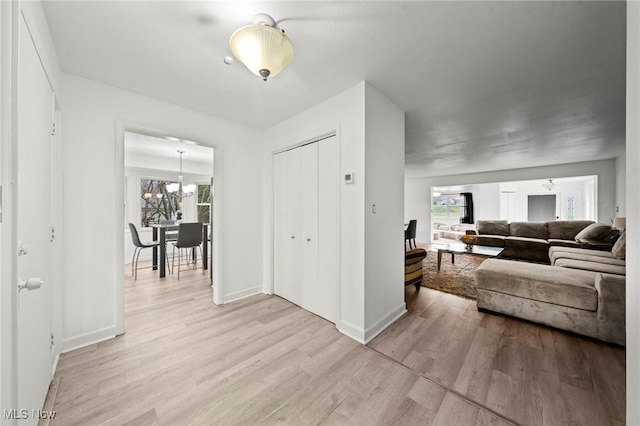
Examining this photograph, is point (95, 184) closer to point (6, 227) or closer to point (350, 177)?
point (6, 227)

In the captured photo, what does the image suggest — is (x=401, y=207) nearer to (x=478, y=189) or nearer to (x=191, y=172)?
(x=191, y=172)

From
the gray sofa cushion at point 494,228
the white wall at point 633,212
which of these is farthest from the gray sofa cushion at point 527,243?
the white wall at point 633,212

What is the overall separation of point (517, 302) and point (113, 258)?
414 centimetres

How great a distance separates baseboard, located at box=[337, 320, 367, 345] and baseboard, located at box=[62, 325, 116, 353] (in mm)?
2142

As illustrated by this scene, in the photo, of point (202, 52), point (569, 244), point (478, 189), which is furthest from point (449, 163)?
point (202, 52)

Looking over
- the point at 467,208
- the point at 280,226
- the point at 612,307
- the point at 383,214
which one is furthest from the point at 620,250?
the point at 467,208

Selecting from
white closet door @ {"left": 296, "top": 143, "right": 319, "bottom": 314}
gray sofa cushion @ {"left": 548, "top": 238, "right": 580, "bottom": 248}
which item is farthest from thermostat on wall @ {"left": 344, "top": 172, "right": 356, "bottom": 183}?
gray sofa cushion @ {"left": 548, "top": 238, "right": 580, "bottom": 248}

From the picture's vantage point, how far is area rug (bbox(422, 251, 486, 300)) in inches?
138

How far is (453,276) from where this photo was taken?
411 centimetres

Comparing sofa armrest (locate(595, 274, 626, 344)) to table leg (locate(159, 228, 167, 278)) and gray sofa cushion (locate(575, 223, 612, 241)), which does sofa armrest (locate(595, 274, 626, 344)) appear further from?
table leg (locate(159, 228, 167, 278))

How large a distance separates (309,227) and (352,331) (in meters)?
1.19

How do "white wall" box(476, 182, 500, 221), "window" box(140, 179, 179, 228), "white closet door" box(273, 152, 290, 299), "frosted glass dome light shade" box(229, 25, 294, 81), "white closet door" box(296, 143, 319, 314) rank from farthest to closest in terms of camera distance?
"white wall" box(476, 182, 500, 221) → "window" box(140, 179, 179, 228) → "white closet door" box(273, 152, 290, 299) → "white closet door" box(296, 143, 319, 314) → "frosted glass dome light shade" box(229, 25, 294, 81)

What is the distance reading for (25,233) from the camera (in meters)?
1.15

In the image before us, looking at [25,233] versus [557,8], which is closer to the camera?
[25,233]
